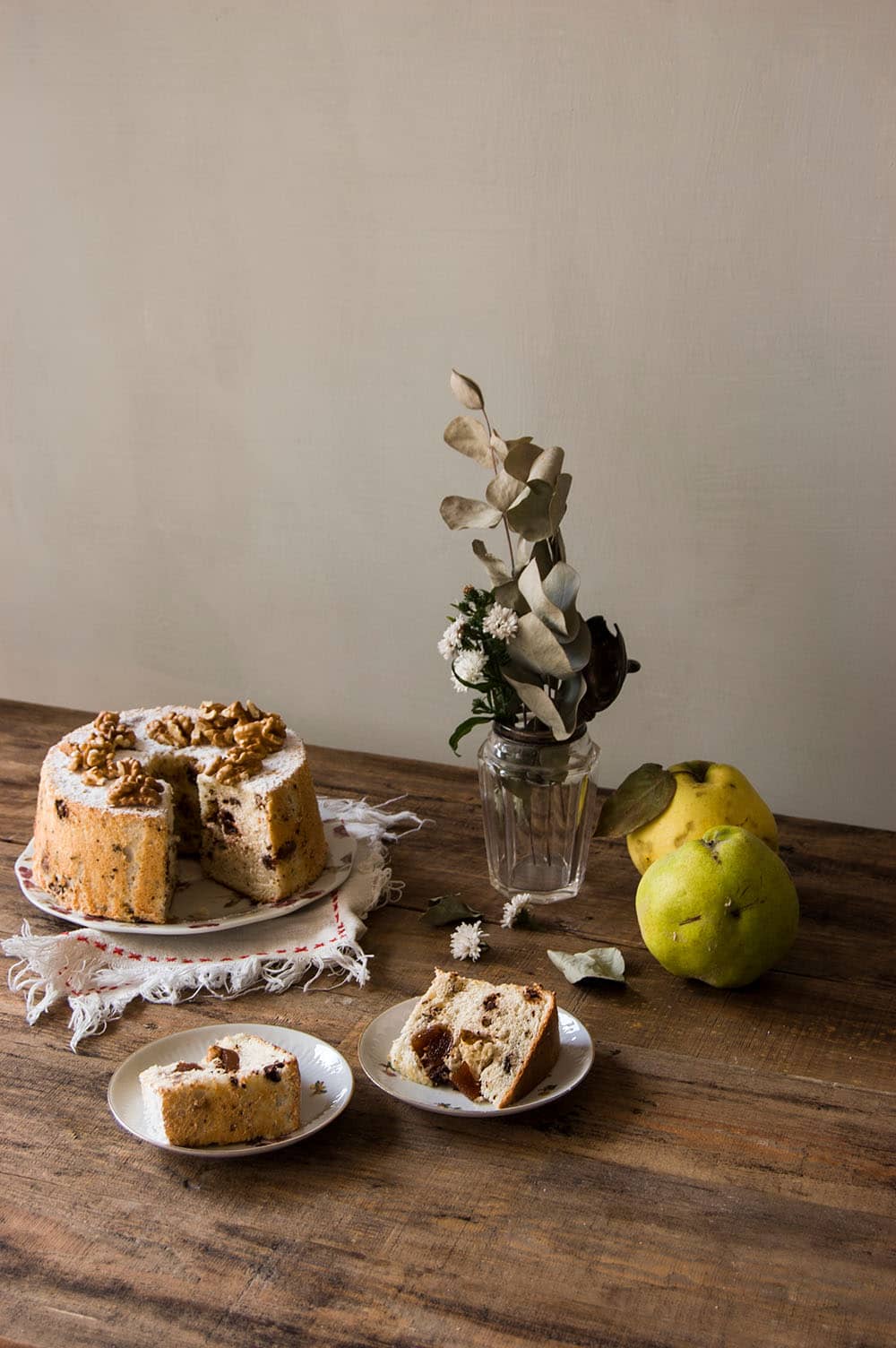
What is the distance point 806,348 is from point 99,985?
116cm

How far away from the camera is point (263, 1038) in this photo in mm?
1151

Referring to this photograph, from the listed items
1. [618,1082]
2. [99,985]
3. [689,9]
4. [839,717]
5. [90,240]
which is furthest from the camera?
[90,240]

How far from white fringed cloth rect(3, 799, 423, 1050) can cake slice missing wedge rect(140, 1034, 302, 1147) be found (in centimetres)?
19

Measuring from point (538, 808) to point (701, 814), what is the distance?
172 millimetres

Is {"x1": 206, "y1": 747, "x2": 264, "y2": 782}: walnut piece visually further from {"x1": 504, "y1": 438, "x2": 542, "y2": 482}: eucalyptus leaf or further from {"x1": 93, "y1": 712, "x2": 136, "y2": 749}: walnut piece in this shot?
{"x1": 504, "y1": 438, "x2": 542, "y2": 482}: eucalyptus leaf

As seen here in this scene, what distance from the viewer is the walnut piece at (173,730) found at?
1465 millimetres

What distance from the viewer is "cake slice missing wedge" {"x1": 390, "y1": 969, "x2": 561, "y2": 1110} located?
1.09 m

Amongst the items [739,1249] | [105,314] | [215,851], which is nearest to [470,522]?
[215,851]

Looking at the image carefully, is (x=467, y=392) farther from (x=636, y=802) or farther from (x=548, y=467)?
(x=636, y=802)

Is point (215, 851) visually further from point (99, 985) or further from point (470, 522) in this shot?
point (470, 522)

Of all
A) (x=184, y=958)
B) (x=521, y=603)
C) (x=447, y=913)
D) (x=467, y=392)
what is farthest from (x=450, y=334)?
(x=184, y=958)

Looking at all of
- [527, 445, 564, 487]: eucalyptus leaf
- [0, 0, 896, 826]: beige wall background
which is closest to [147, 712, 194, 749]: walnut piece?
[527, 445, 564, 487]: eucalyptus leaf

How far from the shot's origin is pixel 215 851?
56.7 inches

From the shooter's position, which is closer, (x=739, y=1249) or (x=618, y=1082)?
(x=739, y=1249)
